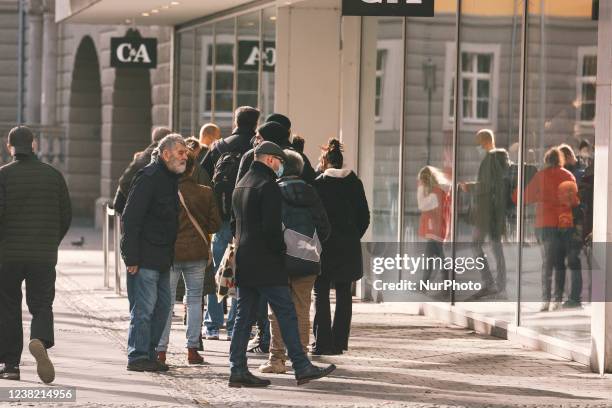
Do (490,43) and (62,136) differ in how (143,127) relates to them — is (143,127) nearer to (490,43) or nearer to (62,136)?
(62,136)

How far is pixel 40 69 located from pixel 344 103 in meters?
22.0

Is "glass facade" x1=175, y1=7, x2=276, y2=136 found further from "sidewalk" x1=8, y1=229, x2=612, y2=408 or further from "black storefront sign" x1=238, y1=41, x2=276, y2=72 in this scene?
"sidewalk" x1=8, y1=229, x2=612, y2=408

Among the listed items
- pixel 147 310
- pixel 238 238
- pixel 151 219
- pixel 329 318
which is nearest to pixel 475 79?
pixel 329 318

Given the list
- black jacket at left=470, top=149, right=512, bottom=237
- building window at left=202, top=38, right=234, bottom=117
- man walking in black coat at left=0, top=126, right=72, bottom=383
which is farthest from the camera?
building window at left=202, top=38, right=234, bottom=117

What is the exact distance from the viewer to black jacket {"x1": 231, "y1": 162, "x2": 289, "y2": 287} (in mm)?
10609

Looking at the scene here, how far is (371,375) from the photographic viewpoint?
38.1 feet

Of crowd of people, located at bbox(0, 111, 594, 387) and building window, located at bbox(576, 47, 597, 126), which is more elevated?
building window, located at bbox(576, 47, 597, 126)

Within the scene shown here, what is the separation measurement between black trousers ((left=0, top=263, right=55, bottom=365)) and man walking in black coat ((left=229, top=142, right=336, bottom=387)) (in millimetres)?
1321

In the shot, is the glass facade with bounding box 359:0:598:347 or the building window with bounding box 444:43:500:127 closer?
the glass facade with bounding box 359:0:598:347

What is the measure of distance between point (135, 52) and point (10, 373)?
570 inches

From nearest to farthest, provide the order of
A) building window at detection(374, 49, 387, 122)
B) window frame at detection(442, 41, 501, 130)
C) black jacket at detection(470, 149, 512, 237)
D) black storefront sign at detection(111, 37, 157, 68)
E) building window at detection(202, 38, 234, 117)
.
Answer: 1. black jacket at detection(470, 149, 512, 237)
2. window frame at detection(442, 41, 501, 130)
3. building window at detection(374, 49, 387, 122)
4. building window at detection(202, 38, 234, 117)
5. black storefront sign at detection(111, 37, 157, 68)

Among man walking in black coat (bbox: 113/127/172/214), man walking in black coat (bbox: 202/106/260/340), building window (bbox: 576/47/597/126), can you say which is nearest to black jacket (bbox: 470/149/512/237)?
building window (bbox: 576/47/597/126)

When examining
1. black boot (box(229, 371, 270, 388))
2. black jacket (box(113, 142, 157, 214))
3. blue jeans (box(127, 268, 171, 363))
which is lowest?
black boot (box(229, 371, 270, 388))

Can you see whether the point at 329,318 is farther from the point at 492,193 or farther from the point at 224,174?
the point at 492,193
